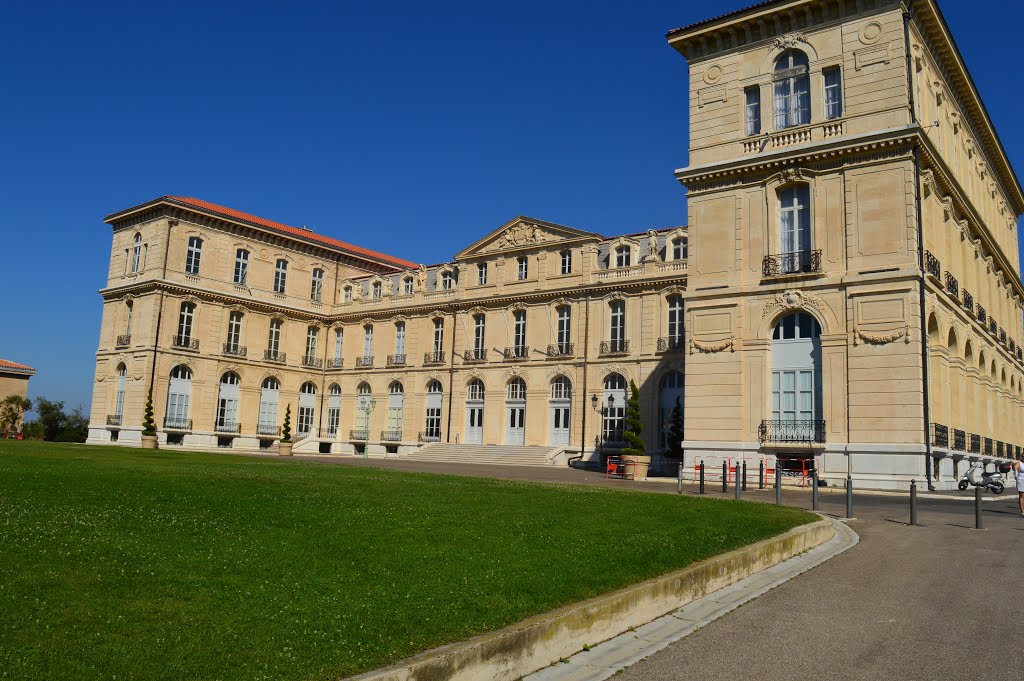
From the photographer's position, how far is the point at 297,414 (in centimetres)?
5525

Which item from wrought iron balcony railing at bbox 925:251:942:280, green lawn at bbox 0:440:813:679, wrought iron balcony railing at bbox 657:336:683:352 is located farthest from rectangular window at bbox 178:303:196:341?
wrought iron balcony railing at bbox 925:251:942:280

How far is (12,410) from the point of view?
53875 millimetres

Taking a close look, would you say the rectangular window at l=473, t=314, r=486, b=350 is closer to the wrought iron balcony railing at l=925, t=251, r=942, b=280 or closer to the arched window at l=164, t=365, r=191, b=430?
the arched window at l=164, t=365, r=191, b=430

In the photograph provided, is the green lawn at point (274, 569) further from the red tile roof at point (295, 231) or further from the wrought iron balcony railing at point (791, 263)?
the red tile roof at point (295, 231)

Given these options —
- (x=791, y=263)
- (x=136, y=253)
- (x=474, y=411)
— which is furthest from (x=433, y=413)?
(x=791, y=263)

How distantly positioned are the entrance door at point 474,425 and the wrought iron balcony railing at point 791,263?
24329mm

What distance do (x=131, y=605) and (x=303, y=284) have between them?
175 feet

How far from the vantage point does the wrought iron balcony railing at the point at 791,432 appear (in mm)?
25805

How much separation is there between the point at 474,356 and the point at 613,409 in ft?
33.8

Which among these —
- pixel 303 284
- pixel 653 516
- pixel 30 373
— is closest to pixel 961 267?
pixel 653 516

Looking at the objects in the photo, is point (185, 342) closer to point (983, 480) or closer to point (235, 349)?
point (235, 349)

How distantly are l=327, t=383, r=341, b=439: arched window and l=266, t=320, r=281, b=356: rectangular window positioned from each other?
4901mm

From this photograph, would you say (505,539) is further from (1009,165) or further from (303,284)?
(303,284)

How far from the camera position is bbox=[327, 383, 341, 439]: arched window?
55.6 metres
